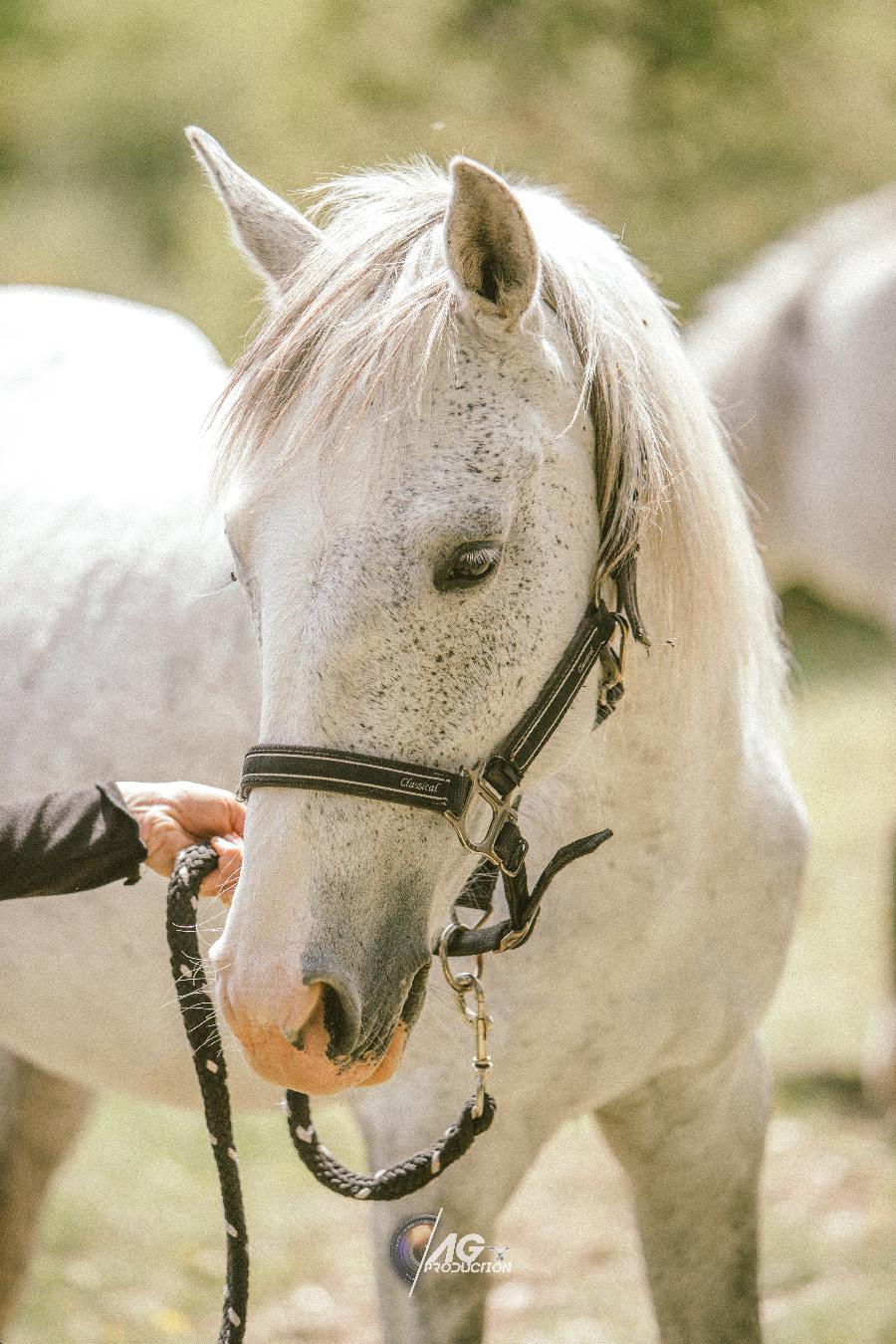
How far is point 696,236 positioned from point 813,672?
4.04 metres

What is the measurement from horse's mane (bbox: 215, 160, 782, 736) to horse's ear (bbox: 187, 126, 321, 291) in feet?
0.23

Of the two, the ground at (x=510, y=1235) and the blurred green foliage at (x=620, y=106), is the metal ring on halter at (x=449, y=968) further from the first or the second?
the blurred green foliage at (x=620, y=106)

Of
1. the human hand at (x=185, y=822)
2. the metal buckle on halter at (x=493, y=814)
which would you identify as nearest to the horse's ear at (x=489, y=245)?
the metal buckle on halter at (x=493, y=814)

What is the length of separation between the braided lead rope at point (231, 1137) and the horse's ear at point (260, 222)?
748 millimetres

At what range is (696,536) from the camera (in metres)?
1.71

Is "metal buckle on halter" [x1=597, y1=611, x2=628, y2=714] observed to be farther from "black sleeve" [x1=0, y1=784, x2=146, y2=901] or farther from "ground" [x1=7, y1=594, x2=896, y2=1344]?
"ground" [x1=7, y1=594, x2=896, y2=1344]

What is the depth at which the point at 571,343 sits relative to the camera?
157 centimetres

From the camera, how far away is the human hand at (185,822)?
1.65 metres

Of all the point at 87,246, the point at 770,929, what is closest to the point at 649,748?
the point at 770,929

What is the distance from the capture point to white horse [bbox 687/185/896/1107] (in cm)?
450

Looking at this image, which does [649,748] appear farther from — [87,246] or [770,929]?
[87,246]

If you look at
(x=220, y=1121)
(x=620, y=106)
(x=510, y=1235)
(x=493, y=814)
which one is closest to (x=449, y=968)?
(x=493, y=814)

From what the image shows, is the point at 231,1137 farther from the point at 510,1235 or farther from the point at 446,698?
the point at 510,1235

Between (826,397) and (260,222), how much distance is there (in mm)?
3355
